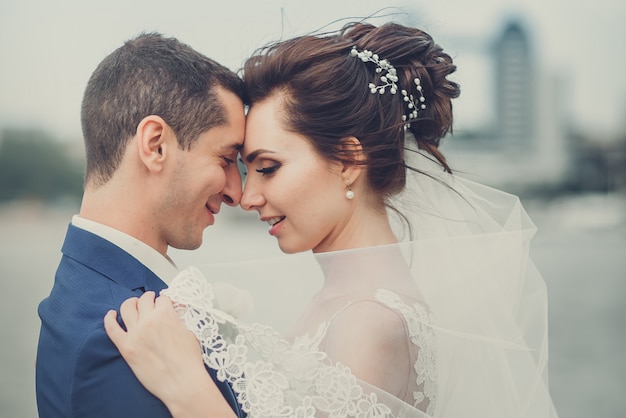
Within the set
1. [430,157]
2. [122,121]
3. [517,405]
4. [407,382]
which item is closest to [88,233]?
[122,121]

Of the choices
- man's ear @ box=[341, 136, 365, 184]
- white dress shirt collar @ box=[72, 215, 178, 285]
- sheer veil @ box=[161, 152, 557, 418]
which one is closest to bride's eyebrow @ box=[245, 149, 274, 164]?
man's ear @ box=[341, 136, 365, 184]

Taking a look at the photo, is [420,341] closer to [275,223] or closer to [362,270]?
[362,270]

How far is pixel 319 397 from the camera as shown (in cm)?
228

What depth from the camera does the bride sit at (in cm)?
229

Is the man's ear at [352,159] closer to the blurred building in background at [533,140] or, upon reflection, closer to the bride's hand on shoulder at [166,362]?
the bride's hand on shoulder at [166,362]

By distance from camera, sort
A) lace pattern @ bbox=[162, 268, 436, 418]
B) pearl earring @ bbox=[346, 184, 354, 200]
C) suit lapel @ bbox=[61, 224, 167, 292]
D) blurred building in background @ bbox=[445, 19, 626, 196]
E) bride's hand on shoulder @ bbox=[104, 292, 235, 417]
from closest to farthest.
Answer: bride's hand on shoulder @ bbox=[104, 292, 235, 417]
lace pattern @ bbox=[162, 268, 436, 418]
suit lapel @ bbox=[61, 224, 167, 292]
pearl earring @ bbox=[346, 184, 354, 200]
blurred building in background @ bbox=[445, 19, 626, 196]

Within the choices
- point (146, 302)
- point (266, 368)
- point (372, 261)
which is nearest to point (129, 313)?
point (146, 302)

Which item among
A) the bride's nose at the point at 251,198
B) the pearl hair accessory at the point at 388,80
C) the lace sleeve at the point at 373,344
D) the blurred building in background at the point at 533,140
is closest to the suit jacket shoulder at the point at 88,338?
the bride's nose at the point at 251,198

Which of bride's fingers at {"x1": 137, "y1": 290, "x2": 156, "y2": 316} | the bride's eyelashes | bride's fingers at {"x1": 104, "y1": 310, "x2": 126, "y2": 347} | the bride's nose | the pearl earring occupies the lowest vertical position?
bride's fingers at {"x1": 104, "y1": 310, "x2": 126, "y2": 347}

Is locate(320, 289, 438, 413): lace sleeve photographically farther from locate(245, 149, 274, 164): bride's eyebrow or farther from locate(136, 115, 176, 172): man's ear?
locate(136, 115, 176, 172): man's ear

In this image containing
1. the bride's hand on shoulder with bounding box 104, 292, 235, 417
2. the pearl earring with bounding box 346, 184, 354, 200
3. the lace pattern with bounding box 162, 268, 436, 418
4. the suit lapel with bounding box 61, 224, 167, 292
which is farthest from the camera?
the pearl earring with bounding box 346, 184, 354, 200

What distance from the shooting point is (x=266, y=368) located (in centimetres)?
229

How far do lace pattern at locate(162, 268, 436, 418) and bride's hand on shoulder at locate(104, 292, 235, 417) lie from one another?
0.06 m

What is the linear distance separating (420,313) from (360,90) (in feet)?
2.48
